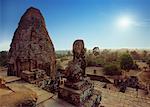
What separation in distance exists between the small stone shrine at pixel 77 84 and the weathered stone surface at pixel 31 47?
21.6ft

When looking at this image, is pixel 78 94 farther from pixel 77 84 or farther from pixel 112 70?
pixel 112 70

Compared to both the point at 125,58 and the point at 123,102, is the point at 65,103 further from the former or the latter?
the point at 125,58

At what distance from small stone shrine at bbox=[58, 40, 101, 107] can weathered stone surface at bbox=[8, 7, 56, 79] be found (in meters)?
6.57

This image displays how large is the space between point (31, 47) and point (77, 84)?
8285 millimetres

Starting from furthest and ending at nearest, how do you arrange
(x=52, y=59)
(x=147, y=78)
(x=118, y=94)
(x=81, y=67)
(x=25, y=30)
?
(x=147, y=78), (x=52, y=59), (x=25, y=30), (x=118, y=94), (x=81, y=67)

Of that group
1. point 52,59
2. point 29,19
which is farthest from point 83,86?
point 29,19

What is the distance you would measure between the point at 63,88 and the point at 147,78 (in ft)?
41.5

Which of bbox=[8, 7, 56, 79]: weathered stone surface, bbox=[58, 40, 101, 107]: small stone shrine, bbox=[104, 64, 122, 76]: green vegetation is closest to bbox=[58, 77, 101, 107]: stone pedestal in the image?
bbox=[58, 40, 101, 107]: small stone shrine

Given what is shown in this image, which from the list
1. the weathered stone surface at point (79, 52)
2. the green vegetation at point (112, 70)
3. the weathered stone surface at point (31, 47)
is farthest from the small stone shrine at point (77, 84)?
the green vegetation at point (112, 70)

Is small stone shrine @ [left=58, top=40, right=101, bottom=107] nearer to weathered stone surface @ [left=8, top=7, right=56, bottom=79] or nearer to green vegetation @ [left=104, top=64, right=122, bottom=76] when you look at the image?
weathered stone surface @ [left=8, top=7, right=56, bottom=79]

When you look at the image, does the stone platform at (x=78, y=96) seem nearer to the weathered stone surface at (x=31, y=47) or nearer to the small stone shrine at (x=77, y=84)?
the small stone shrine at (x=77, y=84)

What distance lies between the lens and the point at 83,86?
13.6 ft

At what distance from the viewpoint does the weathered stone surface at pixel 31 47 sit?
35.1 ft

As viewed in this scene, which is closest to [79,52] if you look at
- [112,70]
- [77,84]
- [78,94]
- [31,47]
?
[77,84]
